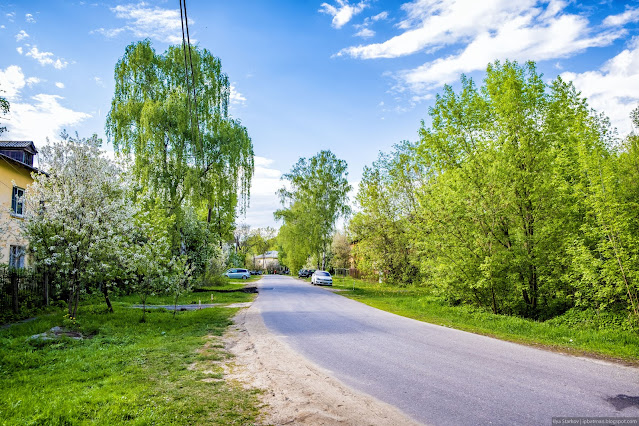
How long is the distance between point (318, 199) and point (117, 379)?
3683cm

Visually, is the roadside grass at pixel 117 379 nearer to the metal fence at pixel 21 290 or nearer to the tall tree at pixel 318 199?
the metal fence at pixel 21 290

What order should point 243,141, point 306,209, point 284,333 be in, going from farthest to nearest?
point 306,209 < point 243,141 < point 284,333

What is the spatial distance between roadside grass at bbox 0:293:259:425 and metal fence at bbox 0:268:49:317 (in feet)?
10.2

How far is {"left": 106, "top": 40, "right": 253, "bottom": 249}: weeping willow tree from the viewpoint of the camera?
1959cm

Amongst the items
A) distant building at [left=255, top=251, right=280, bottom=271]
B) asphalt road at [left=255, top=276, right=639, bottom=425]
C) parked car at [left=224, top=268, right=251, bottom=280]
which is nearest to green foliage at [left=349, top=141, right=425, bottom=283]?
asphalt road at [left=255, top=276, right=639, bottom=425]

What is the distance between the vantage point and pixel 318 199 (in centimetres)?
4284

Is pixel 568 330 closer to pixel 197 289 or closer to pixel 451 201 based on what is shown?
→ pixel 451 201

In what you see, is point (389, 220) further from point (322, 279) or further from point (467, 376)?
point (467, 376)

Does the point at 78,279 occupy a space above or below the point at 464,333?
above

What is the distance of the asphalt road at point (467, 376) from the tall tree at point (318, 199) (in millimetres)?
30895

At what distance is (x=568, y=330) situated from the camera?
11492 mm

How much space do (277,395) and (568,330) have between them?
9829mm

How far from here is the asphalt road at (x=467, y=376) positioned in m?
5.11

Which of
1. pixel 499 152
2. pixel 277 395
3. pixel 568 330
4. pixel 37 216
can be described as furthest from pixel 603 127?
pixel 37 216
